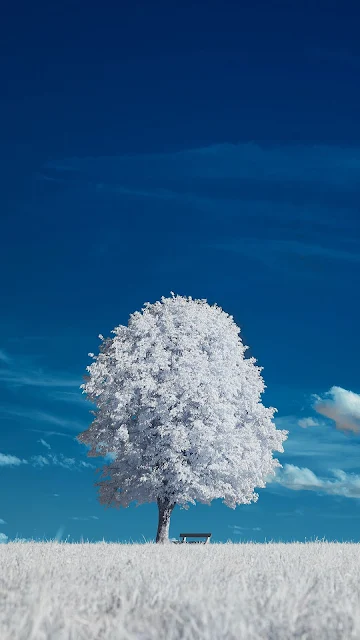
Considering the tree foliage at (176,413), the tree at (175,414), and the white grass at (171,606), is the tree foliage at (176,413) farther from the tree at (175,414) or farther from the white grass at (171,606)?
the white grass at (171,606)

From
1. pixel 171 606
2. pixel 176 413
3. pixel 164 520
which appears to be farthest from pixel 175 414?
pixel 171 606

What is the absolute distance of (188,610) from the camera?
6.54 m

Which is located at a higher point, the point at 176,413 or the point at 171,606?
the point at 176,413

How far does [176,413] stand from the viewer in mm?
29625

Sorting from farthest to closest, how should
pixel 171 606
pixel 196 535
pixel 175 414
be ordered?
pixel 196 535 < pixel 175 414 < pixel 171 606

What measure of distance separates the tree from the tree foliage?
0.05 m

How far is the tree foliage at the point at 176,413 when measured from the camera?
98.0ft

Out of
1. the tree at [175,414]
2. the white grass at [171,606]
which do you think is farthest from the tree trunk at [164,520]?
the white grass at [171,606]

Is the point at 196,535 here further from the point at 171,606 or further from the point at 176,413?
the point at 171,606

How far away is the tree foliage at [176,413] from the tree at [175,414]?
49mm

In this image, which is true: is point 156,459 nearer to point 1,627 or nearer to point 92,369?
point 92,369

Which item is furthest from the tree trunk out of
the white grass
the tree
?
the white grass

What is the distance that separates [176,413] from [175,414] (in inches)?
7.0

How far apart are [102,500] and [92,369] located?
6833mm
